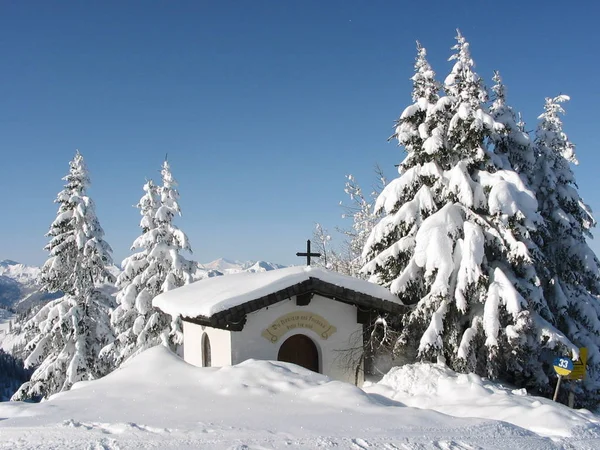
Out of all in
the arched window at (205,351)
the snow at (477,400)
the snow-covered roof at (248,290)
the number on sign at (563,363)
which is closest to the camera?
the snow at (477,400)

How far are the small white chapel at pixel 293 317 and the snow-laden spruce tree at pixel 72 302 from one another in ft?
30.0

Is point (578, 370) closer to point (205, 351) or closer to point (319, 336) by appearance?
point (319, 336)

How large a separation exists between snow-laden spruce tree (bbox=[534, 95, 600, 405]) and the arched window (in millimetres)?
9847

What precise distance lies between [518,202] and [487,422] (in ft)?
22.2

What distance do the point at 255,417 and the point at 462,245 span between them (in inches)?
302

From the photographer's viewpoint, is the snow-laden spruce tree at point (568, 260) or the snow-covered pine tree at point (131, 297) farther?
the snow-covered pine tree at point (131, 297)

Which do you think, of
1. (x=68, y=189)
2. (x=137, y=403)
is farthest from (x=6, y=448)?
(x=68, y=189)

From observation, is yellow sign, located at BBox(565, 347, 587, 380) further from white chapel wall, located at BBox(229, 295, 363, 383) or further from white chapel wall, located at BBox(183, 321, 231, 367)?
white chapel wall, located at BBox(183, 321, 231, 367)

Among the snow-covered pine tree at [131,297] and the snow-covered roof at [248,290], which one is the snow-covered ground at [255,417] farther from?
the snow-covered pine tree at [131,297]

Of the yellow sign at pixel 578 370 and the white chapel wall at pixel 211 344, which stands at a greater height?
the white chapel wall at pixel 211 344

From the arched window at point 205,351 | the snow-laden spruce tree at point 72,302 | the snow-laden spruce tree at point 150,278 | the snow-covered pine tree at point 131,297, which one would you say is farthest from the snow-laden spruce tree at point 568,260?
the snow-laden spruce tree at point 72,302

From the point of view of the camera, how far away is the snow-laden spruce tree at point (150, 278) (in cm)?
2191

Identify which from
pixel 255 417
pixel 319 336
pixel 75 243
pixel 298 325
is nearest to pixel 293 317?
pixel 298 325

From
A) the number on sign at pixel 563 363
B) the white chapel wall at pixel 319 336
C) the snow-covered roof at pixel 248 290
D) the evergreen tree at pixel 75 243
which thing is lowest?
the number on sign at pixel 563 363
